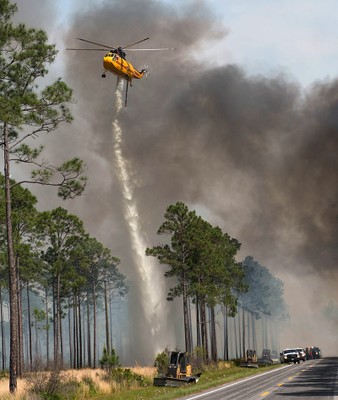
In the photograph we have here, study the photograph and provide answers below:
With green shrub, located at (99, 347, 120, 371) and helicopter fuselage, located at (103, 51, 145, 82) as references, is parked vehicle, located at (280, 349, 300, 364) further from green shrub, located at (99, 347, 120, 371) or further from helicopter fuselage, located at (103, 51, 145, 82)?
green shrub, located at (99, 347, 120, 371)

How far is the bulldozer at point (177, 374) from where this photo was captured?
38.1m

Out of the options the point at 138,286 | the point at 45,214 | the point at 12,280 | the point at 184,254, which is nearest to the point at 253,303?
the point at 138,286

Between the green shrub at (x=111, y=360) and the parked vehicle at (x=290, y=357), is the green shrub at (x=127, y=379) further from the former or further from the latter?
the parked vehicle at (x=290, y=357)

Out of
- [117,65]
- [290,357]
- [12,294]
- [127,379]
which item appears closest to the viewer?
[12,294]

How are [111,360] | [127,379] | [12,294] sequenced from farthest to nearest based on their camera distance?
[111,360]
[127,379]
[12,294]

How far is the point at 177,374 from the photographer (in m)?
39.5

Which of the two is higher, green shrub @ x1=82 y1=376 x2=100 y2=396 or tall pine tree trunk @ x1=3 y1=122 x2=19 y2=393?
tall pine tree trunk @ x1=3 y1=122 x2=19 y2=393

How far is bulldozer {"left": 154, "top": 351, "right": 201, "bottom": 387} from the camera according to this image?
38.1 metres

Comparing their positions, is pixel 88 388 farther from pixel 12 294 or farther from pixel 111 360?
pixel 111 360

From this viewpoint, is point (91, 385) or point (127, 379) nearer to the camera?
point (91, 385)

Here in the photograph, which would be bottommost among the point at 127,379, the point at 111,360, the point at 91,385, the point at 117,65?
the point at 127,379

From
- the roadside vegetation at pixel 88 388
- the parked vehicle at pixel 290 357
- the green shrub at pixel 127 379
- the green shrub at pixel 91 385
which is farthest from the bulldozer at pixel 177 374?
the parked vehicle at pixel 290 357

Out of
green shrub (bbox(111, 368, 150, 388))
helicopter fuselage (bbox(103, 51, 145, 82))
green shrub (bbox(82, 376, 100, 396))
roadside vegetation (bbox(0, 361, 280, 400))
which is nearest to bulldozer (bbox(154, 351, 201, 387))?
roadside vegetation (bbox(0, 361, 280, 400))

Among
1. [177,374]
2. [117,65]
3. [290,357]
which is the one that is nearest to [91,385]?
[177,374]
